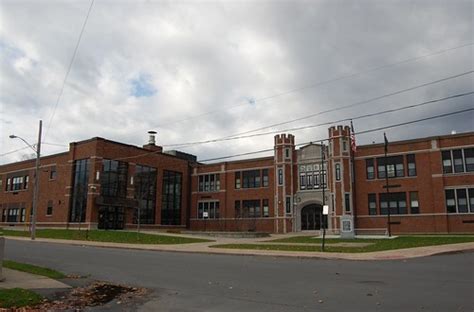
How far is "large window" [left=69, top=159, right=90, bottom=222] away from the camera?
4991cm

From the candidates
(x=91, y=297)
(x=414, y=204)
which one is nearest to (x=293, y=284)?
(x=91, y=297)

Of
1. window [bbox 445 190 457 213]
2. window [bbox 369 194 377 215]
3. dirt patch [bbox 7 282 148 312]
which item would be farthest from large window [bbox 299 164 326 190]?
dirt patch [bbox 7 282 148 312]

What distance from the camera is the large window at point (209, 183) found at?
6219cm

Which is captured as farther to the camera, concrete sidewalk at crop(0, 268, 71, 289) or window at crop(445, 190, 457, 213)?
window at crop(445, 190, 457, 213)

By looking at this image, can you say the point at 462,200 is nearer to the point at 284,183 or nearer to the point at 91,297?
the point at 284,183

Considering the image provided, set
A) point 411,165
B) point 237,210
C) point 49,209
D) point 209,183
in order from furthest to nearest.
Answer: point 209,183
point 237,210
point 49,209
point 411,165

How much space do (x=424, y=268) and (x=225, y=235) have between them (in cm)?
2847

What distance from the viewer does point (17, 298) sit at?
9.29m

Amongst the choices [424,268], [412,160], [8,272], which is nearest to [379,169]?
[412,160]

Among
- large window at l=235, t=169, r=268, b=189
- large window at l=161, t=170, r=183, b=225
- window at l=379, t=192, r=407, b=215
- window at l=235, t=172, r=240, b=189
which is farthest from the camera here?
window at l=235, t=172, r=240, b=189

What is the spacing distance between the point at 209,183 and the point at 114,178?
15.3 m

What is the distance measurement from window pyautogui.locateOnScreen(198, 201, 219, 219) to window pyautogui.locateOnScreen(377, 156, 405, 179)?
2305cm

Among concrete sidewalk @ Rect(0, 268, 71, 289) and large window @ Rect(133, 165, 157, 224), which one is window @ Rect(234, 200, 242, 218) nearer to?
large window @ Rect(133, 165, 157, 224)

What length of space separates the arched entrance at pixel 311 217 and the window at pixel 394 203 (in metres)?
7.64
